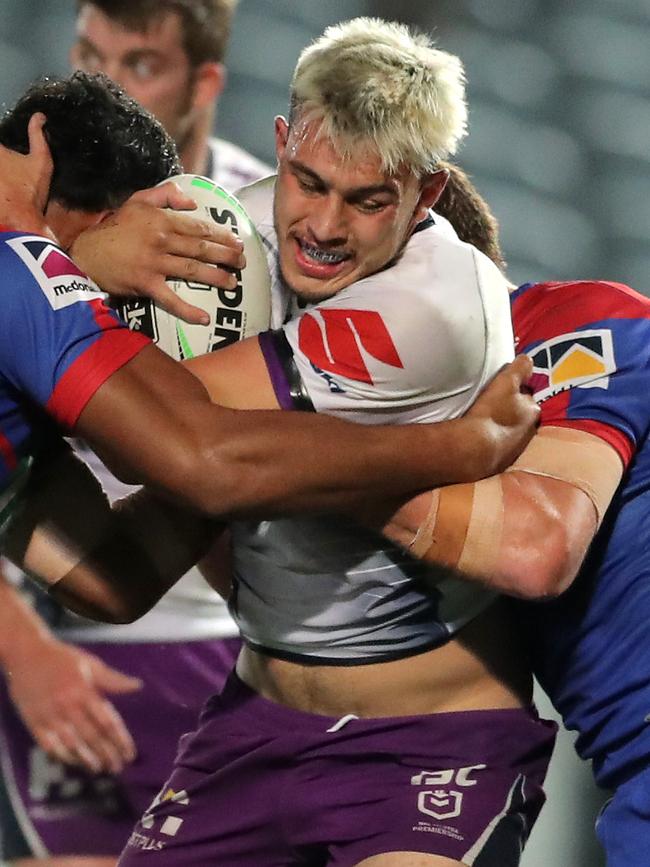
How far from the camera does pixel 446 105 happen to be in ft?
8.14

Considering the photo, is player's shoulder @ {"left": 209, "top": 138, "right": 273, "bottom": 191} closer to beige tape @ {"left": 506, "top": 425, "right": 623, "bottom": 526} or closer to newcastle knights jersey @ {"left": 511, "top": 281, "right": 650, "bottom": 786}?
newcastle knights jersey @ {"left": 511, "top": 281, "right": 650, "bottom": 786}

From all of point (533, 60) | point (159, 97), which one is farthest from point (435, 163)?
point (533, 60)

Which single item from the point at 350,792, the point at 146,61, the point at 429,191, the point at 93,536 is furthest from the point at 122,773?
the point at 146,61

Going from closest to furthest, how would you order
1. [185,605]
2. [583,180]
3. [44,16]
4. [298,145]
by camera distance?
[298,145] < [185,605] < [44,16] < [583,180]

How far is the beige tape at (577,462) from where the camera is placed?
2.37 m

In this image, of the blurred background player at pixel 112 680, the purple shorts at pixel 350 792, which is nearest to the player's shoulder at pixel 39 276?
the purple shorts at pixel 350 792

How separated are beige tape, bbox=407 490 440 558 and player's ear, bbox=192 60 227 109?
106 inches

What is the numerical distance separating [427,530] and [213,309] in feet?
1.54

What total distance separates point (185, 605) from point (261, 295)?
1510 millimetres

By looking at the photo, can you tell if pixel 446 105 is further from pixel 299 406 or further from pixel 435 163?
pixel 299 406

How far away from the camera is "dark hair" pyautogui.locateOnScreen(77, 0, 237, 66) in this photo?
477 centimetres

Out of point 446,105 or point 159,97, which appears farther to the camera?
point 159,97

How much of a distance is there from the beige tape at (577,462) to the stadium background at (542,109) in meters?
4.13

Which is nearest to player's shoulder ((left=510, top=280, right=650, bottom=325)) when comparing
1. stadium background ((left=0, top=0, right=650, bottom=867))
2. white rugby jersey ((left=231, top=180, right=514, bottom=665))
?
white rugby jersey ((left=231, top=180, right=514, bottom=665))
